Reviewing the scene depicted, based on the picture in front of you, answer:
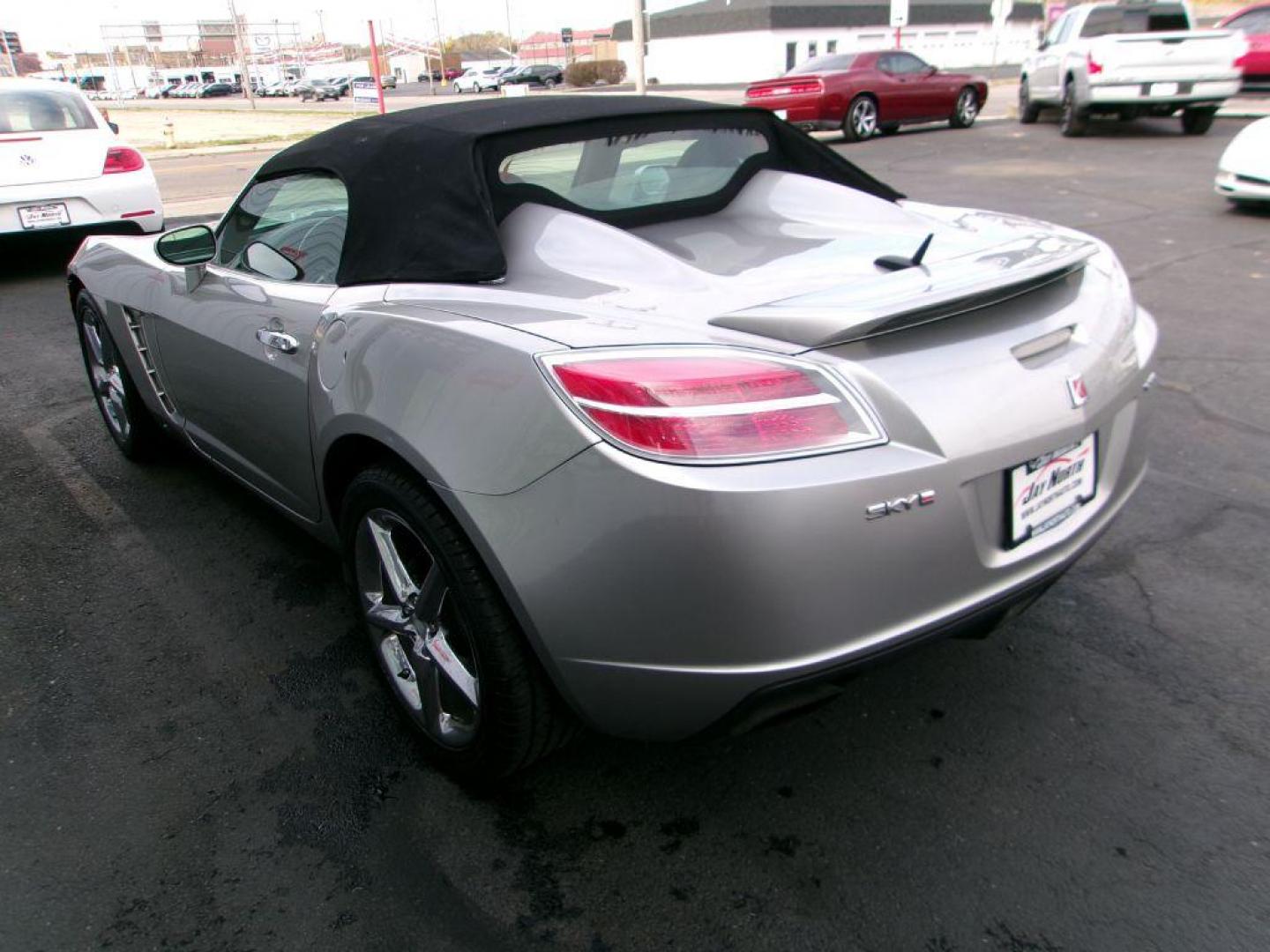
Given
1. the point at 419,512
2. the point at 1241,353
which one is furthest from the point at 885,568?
the point at 1241,353

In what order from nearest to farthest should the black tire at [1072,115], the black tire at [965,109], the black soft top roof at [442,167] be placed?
the black soft top roof at [442,167]
the black tire at [1072,115]
the black tire at [965,109]

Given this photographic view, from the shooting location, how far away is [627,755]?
2.43 metres

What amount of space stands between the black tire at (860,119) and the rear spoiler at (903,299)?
15056mm

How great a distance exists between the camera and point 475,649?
2.02 metres

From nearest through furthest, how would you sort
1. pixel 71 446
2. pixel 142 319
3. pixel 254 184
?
pixel 254 184 → pixel 142 319 → pixel 71 446

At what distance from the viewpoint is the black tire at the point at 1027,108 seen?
16.3 meters

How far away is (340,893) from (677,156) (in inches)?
89.7

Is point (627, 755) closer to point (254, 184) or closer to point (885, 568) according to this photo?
point (885, 568)

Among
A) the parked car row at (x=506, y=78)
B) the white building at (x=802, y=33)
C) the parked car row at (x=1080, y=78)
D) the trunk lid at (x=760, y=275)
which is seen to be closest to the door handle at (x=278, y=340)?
the trunk lid at (x=760, y=275)

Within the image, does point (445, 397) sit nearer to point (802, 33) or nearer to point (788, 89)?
point (788, 89)

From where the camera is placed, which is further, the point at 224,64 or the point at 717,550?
the point at 224,64

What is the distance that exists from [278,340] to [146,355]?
1422mm

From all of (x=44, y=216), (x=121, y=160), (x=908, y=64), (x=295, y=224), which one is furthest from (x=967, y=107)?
(x=295, y=224)

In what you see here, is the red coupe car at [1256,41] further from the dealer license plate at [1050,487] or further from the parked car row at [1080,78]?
the dealer license plate at [1050,487]
